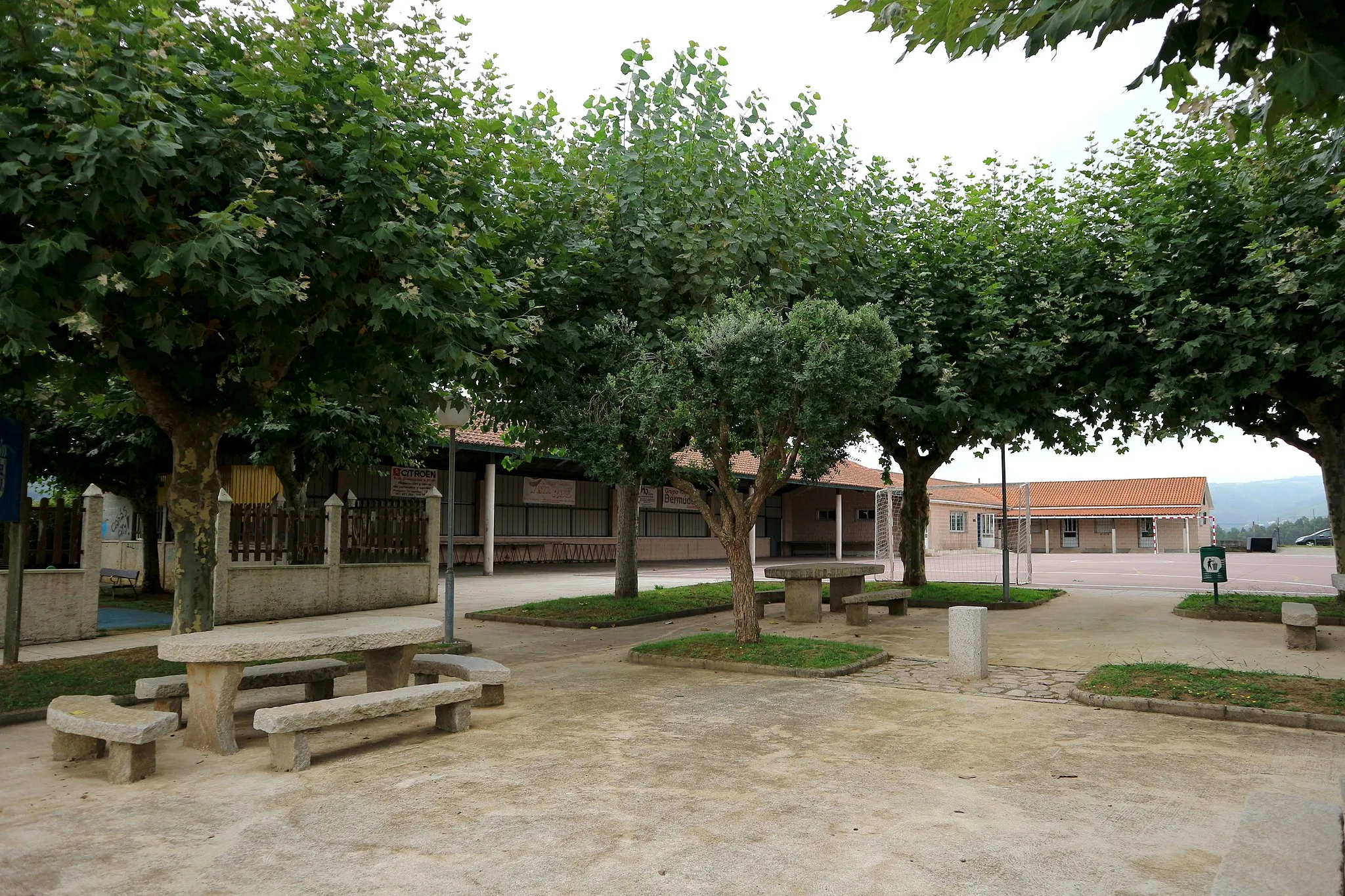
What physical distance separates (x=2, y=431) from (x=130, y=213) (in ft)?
12.7

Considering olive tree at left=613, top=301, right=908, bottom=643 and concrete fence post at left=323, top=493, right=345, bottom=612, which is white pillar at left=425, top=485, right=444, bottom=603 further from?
olive tree at left=613, top=301, right=908, bottom=643

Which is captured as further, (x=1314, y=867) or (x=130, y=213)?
(x=130, y=213)

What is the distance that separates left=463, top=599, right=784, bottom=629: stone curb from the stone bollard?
18.8 feet

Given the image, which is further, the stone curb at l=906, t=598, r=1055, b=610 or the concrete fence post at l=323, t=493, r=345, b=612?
the stone curb at l=906, t=598, r=1055, b=610

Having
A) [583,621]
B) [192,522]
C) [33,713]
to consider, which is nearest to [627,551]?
[583,621]

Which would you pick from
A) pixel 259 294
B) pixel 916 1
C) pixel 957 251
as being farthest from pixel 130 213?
pixel 957 251

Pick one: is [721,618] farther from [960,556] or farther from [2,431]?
[960,556]

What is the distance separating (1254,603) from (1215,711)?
30.2 feet

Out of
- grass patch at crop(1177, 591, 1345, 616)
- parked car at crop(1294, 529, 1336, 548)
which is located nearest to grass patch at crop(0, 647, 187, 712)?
grass patch at crop(1177, 591, 1345, 616)

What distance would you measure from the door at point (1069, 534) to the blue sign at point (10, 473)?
52.7 m

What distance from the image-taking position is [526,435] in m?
15.0

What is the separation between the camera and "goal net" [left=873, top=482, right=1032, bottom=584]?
20.5 m

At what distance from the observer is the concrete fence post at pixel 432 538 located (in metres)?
16.3

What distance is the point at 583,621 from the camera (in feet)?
43.0
